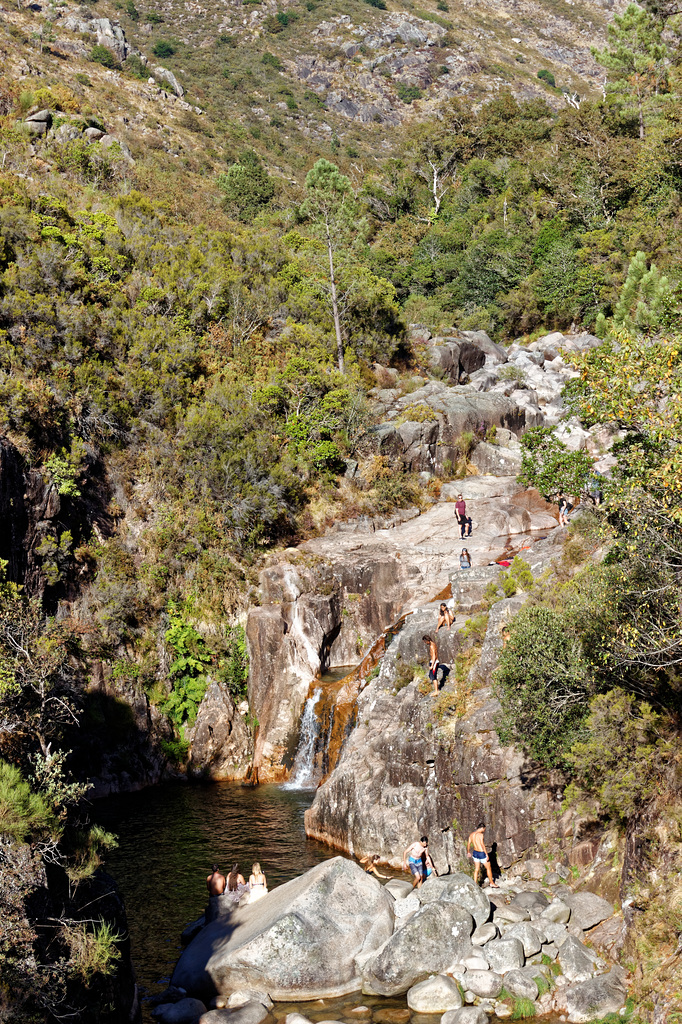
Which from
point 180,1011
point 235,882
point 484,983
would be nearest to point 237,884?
point 235,882

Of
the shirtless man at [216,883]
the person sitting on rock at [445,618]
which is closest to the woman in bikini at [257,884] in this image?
the shirtless man at [216,883]

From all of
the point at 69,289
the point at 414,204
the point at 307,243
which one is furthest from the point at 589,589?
the point at 414,204

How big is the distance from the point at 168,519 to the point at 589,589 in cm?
1916

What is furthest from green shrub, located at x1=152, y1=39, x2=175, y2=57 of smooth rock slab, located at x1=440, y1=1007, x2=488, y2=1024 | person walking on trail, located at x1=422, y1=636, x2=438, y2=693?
smooth rock slab, located at x1=440, y1=1007, x2=488, y2=1024

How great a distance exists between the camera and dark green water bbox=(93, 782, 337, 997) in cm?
1612

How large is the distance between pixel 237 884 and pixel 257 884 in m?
0.47

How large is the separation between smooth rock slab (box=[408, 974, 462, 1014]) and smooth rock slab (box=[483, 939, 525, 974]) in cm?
82

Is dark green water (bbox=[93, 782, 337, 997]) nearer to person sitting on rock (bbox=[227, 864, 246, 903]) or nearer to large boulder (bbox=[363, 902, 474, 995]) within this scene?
person sitting on rock (bbox=[227, 864, 246, 903])

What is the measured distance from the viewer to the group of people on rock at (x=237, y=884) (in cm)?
1642

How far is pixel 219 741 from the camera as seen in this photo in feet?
85.5

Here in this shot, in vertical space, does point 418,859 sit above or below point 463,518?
below

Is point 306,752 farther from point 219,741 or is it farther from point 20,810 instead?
point 20,810

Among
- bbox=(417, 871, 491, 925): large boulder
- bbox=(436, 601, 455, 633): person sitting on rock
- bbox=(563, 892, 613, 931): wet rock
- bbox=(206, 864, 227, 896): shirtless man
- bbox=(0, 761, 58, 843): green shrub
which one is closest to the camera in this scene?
bbox=(0, 761, 58, 843): green shrub

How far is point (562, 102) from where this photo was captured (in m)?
116
